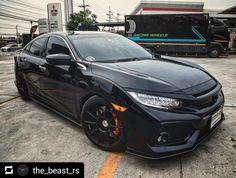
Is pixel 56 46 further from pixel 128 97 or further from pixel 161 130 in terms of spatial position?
pixel 161 130

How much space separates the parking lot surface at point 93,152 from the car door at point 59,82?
1.23 ft

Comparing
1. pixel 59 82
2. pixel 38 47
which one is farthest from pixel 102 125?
pixel 38 47

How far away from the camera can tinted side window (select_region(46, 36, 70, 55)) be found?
3.30 metres

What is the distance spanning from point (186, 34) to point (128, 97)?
46.9ft

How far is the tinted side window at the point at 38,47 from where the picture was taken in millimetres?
3908

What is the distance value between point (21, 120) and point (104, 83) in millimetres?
2012

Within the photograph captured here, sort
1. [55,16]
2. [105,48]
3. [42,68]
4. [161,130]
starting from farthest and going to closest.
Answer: [55,16]
[42,68]
[105,48]
[161,130]

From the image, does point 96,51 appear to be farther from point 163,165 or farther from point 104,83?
point 163,165

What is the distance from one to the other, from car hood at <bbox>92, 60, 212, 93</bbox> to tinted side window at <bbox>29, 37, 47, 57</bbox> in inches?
61.5

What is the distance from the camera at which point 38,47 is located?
4.07m

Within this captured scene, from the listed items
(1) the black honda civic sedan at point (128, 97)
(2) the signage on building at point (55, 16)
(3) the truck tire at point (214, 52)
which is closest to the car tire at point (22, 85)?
(1) the black honda civic sedan at point (128, 97)

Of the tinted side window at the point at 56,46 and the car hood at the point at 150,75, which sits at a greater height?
the tinted side window at the point at 56,46

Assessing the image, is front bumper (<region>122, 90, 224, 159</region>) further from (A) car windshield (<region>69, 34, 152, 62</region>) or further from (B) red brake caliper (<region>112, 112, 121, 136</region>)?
(A) car windshield (<region>69, 34, 152, 62</region>)

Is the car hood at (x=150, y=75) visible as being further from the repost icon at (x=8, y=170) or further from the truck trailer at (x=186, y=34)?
the truck trailer at (x=186, y=34)
